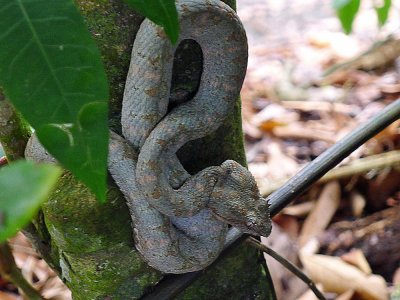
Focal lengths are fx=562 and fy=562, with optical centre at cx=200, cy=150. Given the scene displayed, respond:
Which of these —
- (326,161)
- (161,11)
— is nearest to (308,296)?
(326,161)

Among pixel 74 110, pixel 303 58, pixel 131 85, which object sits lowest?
pixel 303 58

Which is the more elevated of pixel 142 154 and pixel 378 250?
pixel 142 154

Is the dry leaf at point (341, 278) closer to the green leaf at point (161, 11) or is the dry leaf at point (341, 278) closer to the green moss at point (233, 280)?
the green moss at point (233, 280)

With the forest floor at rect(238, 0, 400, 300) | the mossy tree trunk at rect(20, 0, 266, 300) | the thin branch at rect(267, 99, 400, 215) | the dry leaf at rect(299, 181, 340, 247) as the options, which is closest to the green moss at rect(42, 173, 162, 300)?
the mossy tree trunk at rect(20, 0, 266, 300)

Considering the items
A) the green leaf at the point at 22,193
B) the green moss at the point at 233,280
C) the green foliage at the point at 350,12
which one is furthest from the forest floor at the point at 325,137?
the green leaf at the point at 22,193

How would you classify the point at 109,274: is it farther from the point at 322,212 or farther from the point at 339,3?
the point at 322,212

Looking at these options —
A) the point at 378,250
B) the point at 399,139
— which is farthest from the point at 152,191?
the point at 399,139

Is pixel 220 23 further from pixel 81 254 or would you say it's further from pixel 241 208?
pixel 81 254
